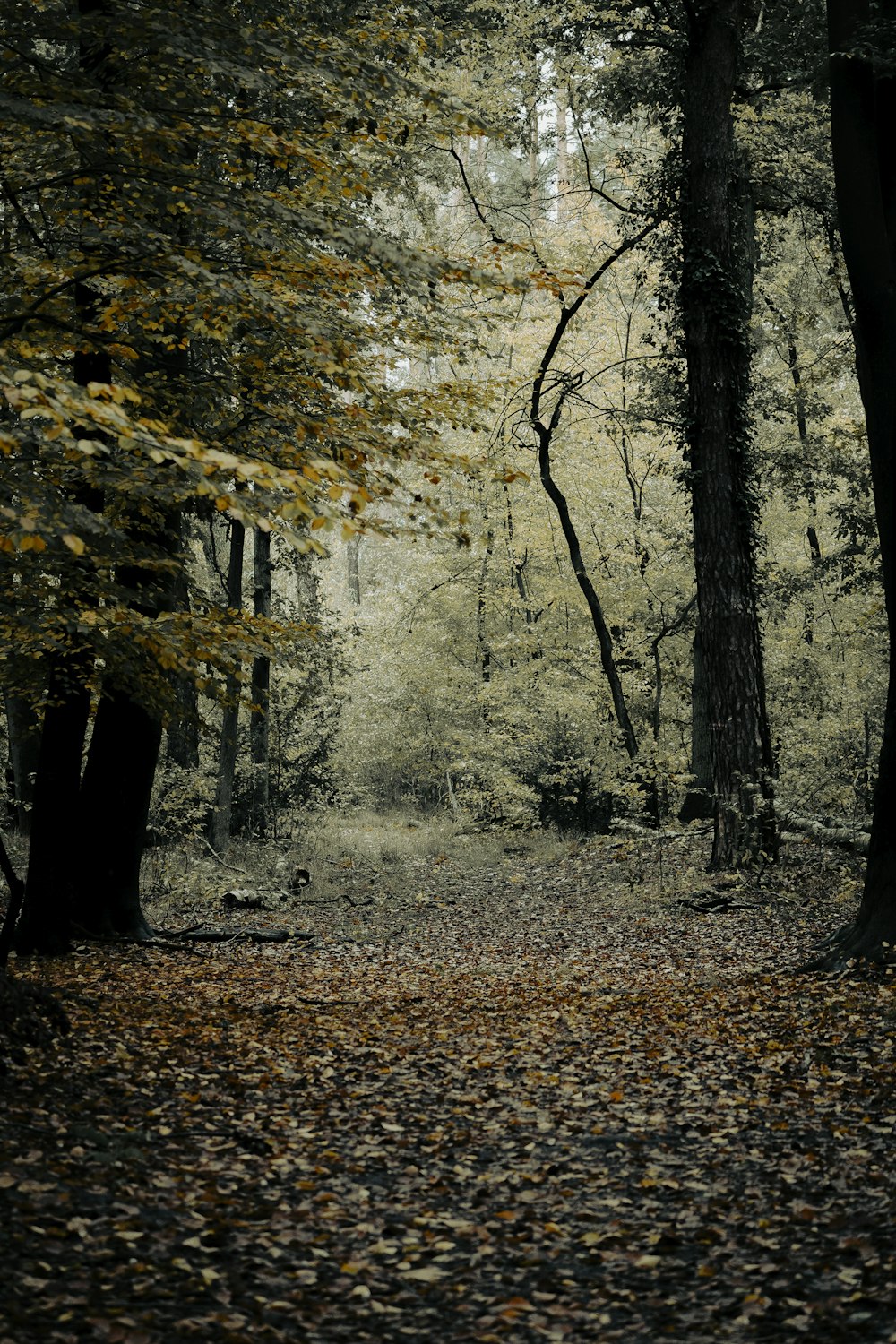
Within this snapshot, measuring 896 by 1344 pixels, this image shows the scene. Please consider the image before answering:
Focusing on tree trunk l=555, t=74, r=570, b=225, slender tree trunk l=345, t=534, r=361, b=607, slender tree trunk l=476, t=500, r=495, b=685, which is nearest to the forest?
tree trunk l=555, t=74, r=570, b=225

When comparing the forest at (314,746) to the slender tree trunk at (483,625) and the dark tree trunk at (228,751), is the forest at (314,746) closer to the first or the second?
the dark tree trunk at (228,751)

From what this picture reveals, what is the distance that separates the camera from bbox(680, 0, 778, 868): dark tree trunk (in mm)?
12875

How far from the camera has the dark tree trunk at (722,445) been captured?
42.2 ft

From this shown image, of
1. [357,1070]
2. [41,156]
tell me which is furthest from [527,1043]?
[41,156]

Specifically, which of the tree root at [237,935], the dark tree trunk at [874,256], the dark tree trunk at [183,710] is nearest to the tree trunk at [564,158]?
the dark tree trunk at [874,256]

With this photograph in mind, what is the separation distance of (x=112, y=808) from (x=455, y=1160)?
6303mm

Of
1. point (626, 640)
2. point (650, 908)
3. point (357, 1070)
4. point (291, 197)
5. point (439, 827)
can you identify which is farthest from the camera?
point (439, 827)

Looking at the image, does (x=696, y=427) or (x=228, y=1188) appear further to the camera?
(x=696, y=427)

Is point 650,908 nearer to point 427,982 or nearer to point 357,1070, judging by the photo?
point 427,982

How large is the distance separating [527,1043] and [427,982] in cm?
244

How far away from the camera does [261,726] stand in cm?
1884

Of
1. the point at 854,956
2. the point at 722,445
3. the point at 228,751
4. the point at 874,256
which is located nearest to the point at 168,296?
the point at 874,256

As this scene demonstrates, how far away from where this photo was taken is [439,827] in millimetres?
23375

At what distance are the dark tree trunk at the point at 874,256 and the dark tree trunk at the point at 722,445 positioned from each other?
4.76 metres
